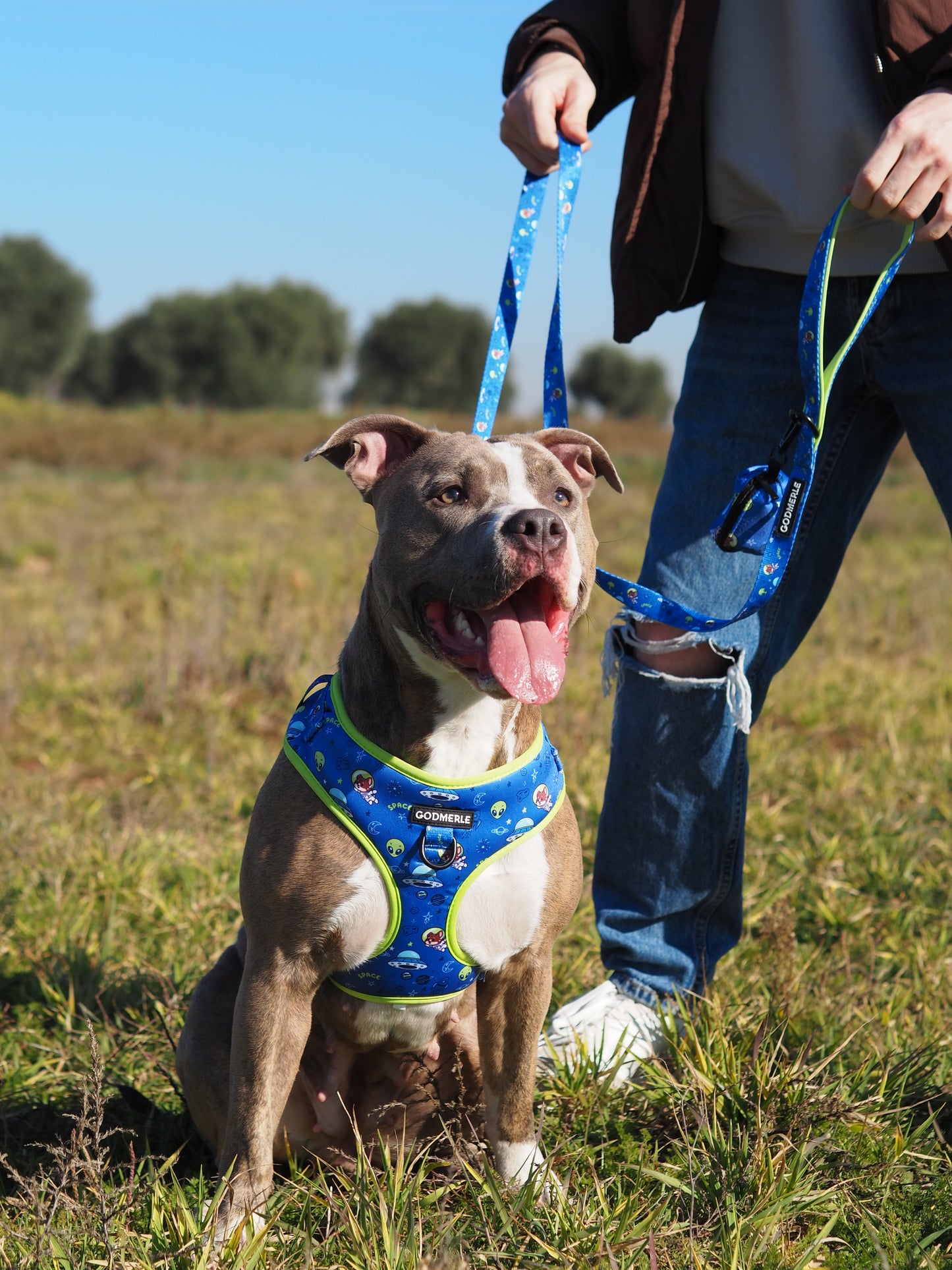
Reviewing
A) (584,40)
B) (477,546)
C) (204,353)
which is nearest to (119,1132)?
(477,546)

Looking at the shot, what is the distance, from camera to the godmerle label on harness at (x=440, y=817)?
85.5 inches

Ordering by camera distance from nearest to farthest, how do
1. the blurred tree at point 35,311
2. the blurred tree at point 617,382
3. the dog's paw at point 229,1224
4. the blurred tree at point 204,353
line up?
the dog's paw at point 229,1224, the blurred tree at point 35,311, the blurred tree at point 204,353, the blurred tree at point 617,382

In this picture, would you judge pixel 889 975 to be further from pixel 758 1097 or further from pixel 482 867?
pixel 482 867

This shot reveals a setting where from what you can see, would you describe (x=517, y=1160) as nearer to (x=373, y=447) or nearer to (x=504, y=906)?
(x=504, y=906)

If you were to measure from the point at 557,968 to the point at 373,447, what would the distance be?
1.53m

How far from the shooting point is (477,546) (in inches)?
83.6

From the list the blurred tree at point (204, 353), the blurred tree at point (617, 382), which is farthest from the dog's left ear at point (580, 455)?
the blurred tree at point (617, 382)

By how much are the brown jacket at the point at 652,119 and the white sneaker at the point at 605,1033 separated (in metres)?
1.58

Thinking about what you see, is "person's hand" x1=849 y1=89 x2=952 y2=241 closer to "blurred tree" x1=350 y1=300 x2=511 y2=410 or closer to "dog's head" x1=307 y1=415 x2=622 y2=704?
"dog's head" x1=307 y1=415 x2=622 y2=704

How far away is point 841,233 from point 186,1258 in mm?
2322

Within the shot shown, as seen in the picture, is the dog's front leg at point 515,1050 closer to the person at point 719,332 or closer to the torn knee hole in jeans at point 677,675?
the person at point 719,332

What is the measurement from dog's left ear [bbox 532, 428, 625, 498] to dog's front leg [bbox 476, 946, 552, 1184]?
0.99m

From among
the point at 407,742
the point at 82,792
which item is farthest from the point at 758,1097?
the point at 82,792

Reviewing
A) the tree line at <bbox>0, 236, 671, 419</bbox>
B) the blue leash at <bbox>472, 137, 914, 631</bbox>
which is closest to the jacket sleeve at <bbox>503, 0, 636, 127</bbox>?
the blue leash at <bbox>472, 137, 914, 631</bbox>
